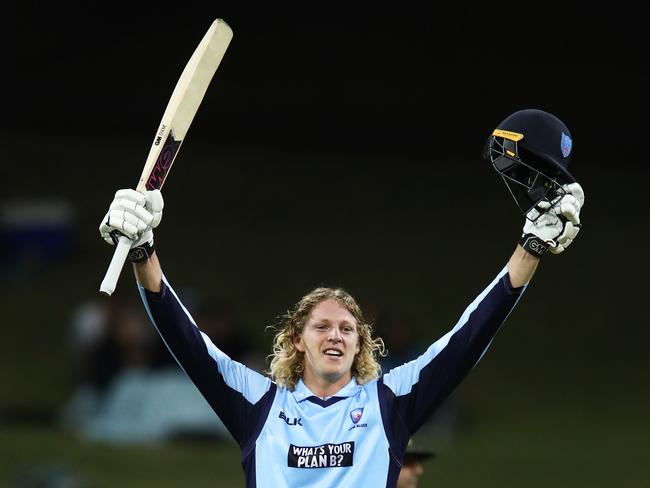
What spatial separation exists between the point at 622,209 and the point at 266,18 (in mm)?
3434

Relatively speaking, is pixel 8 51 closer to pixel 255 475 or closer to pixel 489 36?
pixel 489 36

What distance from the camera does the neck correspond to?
411 centimetres

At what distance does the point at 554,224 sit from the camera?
390cm

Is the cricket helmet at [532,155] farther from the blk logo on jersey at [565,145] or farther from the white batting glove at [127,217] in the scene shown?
the white batting glove at [127,217]

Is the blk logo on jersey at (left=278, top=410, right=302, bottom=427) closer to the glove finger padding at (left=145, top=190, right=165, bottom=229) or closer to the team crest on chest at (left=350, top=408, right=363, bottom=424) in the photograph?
the team crest on chest at (left=350, top=408, right=363, bottom=424)

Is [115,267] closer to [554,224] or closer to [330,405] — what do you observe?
[330,405]

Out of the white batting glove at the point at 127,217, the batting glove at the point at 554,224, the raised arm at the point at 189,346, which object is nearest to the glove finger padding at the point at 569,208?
the batting glove at the point at 554,224

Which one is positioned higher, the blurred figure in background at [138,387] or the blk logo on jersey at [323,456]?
the blurred figure in background at [138,387]

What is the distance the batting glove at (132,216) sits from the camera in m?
3.83

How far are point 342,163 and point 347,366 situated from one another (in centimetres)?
877

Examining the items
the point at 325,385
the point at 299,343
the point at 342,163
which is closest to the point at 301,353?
the point at 299,343

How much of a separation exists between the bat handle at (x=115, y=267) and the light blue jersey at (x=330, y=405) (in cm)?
21

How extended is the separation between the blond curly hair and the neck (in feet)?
0.19

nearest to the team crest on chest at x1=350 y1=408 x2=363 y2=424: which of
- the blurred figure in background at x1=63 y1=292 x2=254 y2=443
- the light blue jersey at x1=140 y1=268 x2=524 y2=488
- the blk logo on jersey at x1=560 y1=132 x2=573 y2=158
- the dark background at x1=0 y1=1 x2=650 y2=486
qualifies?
the light blue jersey at x1=140 y1=268 x2=524 y2=488
